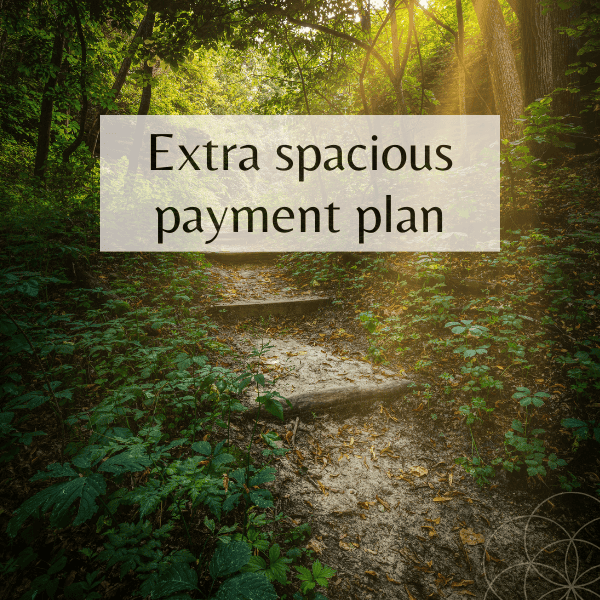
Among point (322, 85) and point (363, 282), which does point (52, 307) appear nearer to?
point (363, 282)

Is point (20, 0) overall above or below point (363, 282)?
above

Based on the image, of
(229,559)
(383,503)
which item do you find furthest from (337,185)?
(229,559)

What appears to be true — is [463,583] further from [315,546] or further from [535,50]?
[535,50]

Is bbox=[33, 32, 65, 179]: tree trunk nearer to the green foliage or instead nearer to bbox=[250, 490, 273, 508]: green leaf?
bbox=[250, 490, 273, 508]: green leaf

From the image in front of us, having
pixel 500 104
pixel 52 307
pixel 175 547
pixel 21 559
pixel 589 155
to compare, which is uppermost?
pixel 500 104

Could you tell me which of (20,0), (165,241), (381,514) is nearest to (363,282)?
(381,514)

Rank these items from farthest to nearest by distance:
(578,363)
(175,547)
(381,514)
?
(578,363)
(381,514)
(175,547)

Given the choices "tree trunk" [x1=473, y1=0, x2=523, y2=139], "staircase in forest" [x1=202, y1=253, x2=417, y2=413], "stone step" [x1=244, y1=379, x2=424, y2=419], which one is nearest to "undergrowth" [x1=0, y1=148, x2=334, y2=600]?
"stone step" [x1=244, y1=379, x2=424, y2=419]

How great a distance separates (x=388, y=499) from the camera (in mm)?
→ 2514

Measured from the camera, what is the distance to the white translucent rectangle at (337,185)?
5.93 m

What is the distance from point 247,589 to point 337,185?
32.4ft

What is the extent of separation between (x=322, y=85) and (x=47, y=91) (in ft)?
20.3

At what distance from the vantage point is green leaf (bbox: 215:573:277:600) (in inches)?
46.5

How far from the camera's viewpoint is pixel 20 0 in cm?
562
